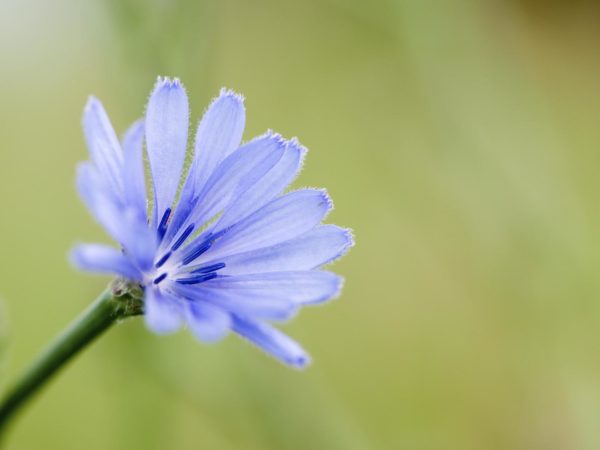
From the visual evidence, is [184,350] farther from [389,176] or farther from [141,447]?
[389,176]

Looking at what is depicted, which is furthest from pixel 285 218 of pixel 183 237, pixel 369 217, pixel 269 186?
pixel 369 217

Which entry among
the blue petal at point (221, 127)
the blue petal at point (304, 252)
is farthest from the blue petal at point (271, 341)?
the blue petal at point (221, 127)

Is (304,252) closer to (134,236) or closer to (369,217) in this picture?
(134,236)

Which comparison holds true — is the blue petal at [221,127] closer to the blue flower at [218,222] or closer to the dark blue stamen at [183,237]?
the blue flower at [218,222]

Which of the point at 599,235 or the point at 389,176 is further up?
the point at 599,235

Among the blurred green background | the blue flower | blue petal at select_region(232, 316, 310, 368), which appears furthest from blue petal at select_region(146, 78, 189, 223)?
the blurred green background

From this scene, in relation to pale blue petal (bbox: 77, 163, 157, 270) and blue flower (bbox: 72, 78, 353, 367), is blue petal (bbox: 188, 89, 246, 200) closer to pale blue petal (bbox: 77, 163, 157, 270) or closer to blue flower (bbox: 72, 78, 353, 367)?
blue flower (bbox: 72, 78, 353, 367)

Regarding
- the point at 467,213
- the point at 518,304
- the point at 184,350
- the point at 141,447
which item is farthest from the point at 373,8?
the point at 141,447
